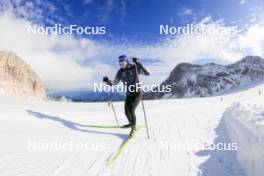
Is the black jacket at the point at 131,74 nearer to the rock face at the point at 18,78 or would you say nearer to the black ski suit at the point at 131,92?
the black ski suit at the point at 131,92

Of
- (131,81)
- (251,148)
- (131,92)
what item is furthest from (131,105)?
(251,148)

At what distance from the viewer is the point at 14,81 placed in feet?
475

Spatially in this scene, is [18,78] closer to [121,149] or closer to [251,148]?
[121,149]

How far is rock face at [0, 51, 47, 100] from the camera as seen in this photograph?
138500 mm

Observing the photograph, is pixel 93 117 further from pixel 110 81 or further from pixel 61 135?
pixel 61 135

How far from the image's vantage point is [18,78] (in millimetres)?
148375

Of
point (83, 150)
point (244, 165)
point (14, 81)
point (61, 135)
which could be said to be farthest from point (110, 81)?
point (14, 81)

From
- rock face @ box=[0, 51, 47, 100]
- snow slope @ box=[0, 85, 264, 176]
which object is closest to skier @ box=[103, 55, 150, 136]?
snow slope @ box=[0, 85, 264, 176]

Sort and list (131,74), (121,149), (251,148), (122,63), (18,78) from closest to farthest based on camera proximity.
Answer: (251,148) → (121,149) → (122,63) → (131,74) → (18,78)

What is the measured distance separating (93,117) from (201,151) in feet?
22.7

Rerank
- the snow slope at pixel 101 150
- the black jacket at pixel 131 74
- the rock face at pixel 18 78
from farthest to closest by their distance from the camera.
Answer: the rock face at pixel 18 78
the black jacket at pixel 131 74
the snow slope at pixel 101 150

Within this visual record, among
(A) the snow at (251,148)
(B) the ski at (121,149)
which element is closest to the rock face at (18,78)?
(B) the ski at (121,149)

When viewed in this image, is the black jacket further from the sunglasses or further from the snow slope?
the snow slope

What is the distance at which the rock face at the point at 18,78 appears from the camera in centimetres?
13850
